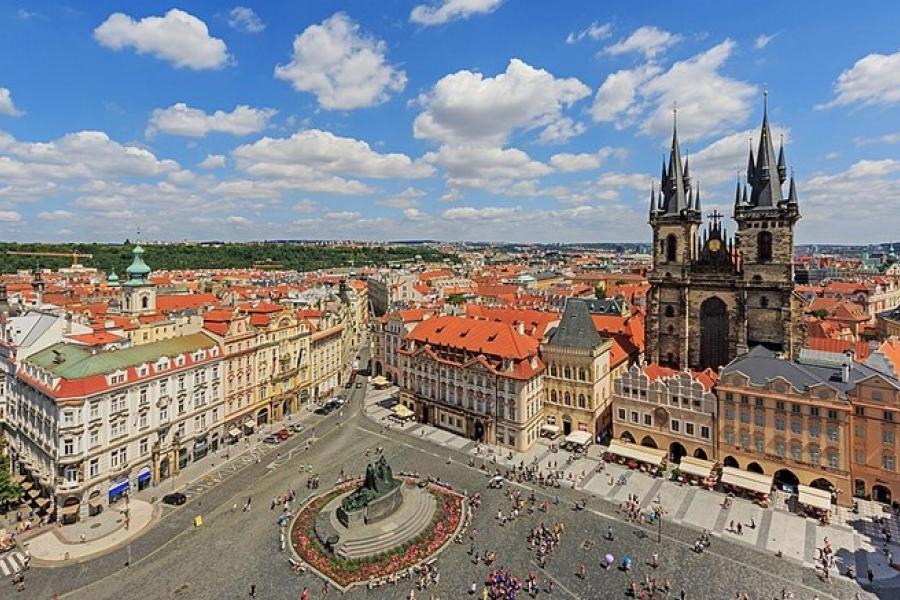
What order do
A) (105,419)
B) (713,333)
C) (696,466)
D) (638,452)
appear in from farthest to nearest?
1. (713,333)
2. (638,452)
3. (696,466)
4. (105,419)

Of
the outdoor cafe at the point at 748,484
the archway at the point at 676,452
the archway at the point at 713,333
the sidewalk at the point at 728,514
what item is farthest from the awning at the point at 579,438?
the archway at the point at 713,333

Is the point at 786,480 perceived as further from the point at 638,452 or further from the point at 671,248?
the point at 671,248

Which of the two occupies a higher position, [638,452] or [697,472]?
[638,452]

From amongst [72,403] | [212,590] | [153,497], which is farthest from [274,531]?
[72,403]

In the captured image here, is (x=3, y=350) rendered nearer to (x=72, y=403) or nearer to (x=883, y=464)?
(x=72, y=403)

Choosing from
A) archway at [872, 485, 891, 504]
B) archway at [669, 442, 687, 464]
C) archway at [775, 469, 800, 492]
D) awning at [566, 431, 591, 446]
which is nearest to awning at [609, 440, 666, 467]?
archway at [669, 442, 687, 464]

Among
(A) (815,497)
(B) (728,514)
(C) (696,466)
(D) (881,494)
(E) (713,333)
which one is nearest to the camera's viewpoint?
(A) (815,497)

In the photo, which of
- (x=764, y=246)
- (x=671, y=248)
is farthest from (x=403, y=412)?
(x=764, y=246)
